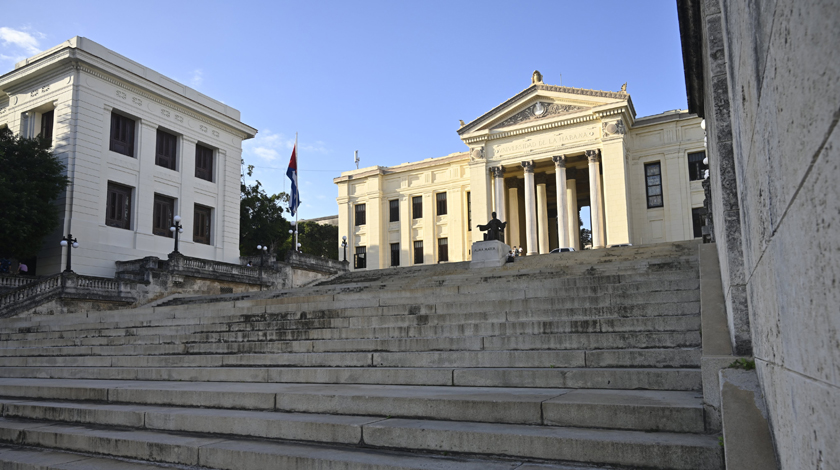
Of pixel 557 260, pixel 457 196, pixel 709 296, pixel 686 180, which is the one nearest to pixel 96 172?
pixel 557 260

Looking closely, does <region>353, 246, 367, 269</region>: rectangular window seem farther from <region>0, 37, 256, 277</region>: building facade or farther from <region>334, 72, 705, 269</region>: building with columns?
<region>0, 37, 256, 277</region>: building facade

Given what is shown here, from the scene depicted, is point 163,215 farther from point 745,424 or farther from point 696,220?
point 696,220

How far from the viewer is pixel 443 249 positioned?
153 feet

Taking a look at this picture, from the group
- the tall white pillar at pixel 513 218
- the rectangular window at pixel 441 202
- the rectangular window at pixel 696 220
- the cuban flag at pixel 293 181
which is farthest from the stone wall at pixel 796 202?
the rectangular window at pixel 441 202

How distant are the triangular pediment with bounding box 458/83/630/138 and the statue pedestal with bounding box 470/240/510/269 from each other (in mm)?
20650

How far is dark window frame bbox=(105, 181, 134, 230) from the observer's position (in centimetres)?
2852

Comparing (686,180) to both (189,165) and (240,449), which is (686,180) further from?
(240,449)

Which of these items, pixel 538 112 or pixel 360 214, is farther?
pixel 360 214

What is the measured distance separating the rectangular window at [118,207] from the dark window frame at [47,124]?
3.59 metres

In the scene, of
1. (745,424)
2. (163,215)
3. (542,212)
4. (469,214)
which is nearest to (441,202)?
(469,214)

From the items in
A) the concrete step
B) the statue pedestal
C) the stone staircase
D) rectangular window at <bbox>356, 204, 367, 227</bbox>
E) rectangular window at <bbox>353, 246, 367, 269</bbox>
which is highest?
rectangular window at <bbox>356, 204, 367, 227</bbox>

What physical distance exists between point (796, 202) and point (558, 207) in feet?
126

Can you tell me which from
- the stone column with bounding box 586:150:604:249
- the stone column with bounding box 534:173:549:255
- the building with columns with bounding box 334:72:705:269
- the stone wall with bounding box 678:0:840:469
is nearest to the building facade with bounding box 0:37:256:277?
the building with columns with bounding box 334:72:705:269

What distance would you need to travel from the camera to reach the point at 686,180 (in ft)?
126
